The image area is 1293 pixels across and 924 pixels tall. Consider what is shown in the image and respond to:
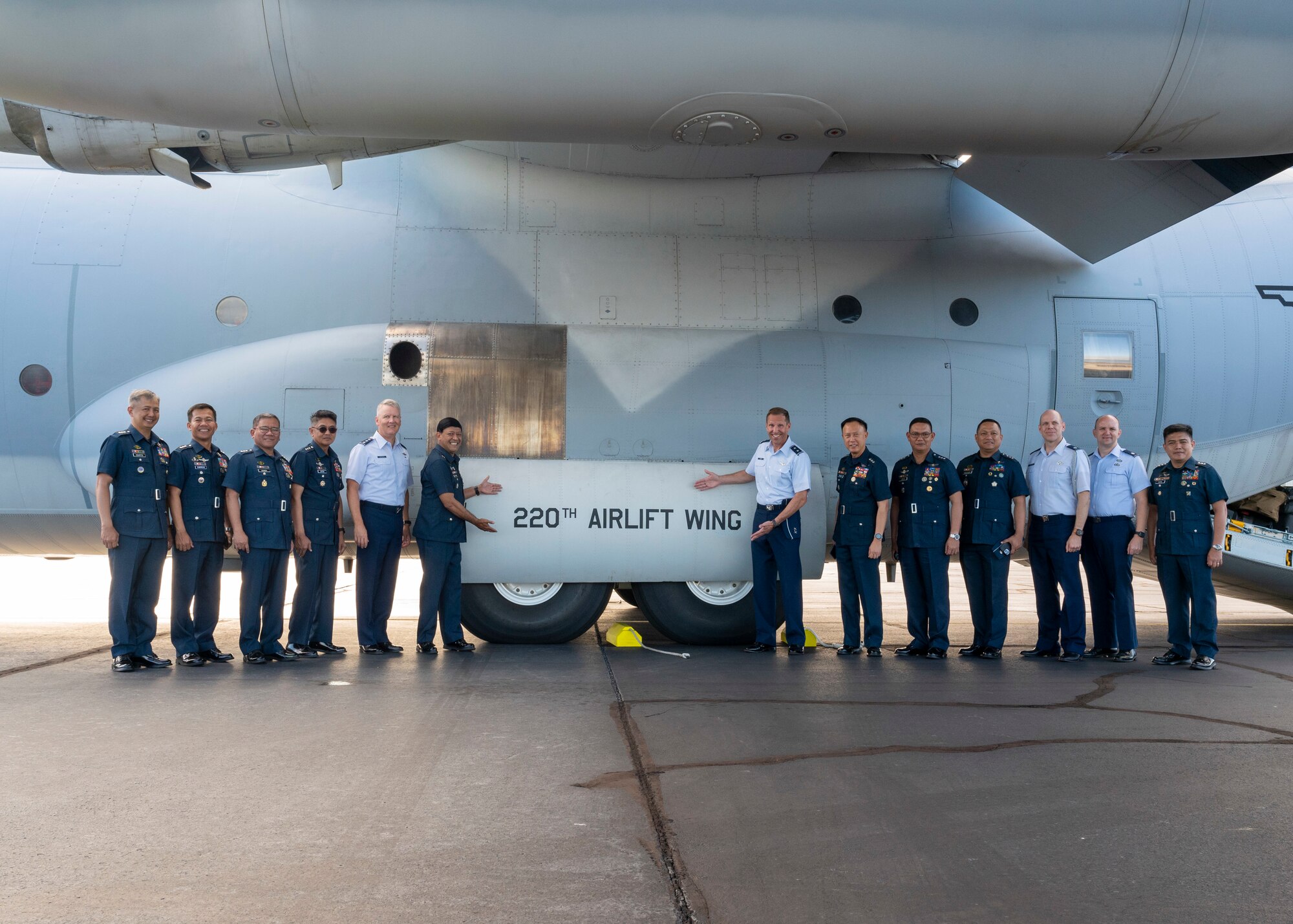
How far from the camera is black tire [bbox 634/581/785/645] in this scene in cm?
729

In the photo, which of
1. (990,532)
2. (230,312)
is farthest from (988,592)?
(230,312)

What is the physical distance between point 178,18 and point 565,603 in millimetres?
4541

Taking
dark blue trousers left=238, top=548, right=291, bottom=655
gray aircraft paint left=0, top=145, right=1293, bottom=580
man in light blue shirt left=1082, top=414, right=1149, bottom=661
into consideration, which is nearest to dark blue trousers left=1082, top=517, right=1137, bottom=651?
man in light blue shirt left=1082, top=414, right=1149, bottom=661

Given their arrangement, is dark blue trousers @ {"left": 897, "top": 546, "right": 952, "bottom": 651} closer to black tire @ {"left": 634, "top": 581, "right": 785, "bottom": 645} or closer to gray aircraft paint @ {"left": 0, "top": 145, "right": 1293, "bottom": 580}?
gray aircraft paint @ {"left": 0, "top": 145, "right": 1293, "bottom": 580}

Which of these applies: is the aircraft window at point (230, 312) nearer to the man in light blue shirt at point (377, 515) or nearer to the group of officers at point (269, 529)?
the group of officers at point (269, 529)

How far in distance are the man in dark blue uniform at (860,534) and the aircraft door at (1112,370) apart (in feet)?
6.02

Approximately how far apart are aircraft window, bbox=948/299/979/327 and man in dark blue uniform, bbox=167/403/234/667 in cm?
553

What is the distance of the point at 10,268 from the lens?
7.16 meters

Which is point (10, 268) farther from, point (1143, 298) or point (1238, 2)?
point (1143, 298)

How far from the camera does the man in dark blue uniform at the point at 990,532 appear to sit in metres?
7.06

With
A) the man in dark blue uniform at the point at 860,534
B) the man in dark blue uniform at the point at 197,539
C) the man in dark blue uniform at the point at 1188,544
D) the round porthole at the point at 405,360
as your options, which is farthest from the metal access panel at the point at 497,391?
the man in dark blue uniform at the point at 1188,544

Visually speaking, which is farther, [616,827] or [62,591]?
[62,591]

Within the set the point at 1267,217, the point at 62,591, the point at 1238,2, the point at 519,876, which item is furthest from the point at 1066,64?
the point at 62,591

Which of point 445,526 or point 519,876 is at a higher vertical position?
point 445,526
